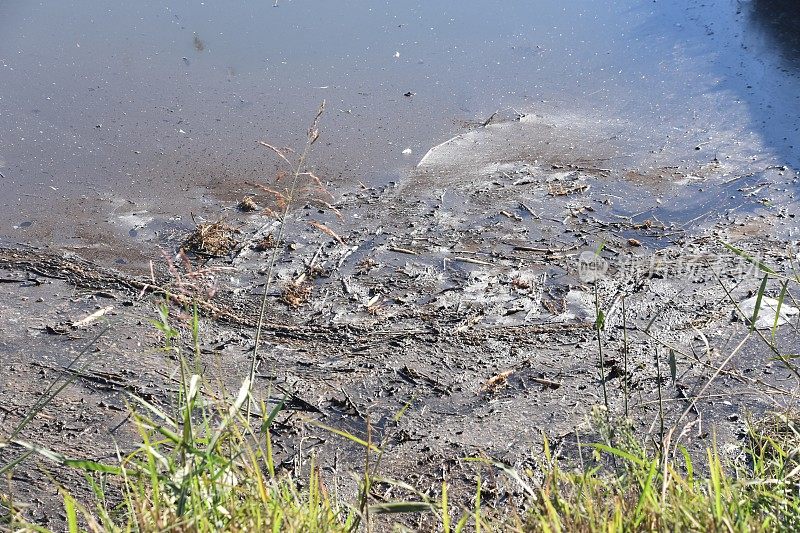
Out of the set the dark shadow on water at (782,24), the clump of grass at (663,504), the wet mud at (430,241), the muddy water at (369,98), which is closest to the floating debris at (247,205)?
the wet mud at (430,241)

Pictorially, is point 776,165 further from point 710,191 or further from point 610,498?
point 610,498

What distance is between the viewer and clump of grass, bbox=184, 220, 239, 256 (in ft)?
14.5

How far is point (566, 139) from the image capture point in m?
5.59

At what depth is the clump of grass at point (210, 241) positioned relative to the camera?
4434 mm

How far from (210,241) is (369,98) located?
2.16m

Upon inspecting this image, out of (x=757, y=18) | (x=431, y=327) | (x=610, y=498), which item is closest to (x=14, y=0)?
(x=431, y=327)

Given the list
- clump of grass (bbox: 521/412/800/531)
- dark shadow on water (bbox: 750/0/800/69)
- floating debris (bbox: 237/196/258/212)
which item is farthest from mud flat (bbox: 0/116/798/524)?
dark shadow on water (bbox: 750/0/800/69)

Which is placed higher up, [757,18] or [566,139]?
[757,18]

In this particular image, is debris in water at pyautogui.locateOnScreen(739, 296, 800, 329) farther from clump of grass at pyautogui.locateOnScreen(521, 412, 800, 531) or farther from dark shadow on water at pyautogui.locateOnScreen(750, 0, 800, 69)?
dark shadow on water at pyautogui.locateOnScreen(750, 0, 800, 69)

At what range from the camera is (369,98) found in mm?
6090

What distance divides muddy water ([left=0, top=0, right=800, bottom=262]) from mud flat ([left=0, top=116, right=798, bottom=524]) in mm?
254

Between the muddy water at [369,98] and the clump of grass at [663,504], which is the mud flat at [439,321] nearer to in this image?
the muddy water at [369,98]

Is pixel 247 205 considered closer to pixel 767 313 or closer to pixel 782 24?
pixel 767 313

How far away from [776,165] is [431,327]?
279 centimetres
